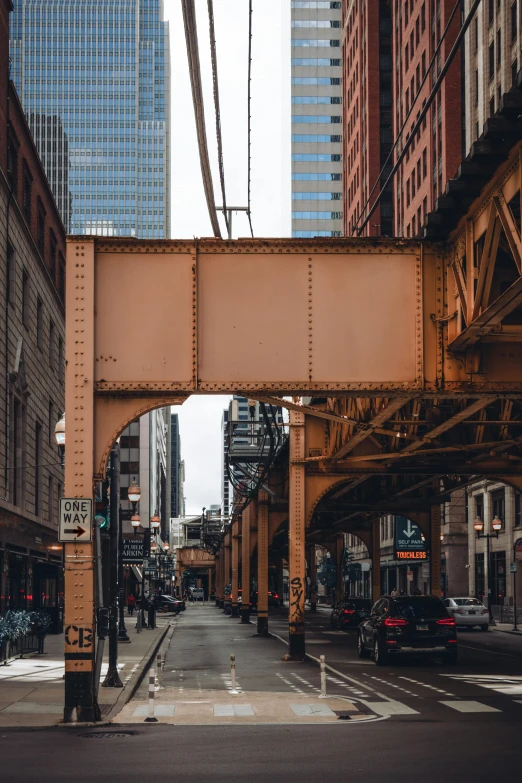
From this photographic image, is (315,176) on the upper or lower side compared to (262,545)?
upper

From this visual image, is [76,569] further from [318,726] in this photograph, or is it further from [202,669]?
[202,669]

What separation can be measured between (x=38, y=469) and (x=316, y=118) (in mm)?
134959

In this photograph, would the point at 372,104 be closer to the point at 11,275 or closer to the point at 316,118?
the point at 11,275

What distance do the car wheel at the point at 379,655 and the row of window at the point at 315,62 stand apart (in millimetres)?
152649

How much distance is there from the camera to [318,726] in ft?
52.5

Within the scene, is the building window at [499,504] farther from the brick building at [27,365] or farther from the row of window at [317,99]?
the row of window at [317,99]

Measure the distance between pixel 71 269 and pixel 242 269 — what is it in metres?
2.71

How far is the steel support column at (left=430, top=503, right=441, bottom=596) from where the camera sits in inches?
1647

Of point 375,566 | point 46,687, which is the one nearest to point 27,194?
point 375,566

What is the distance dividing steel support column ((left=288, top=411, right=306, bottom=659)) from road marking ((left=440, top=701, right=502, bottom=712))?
999cm

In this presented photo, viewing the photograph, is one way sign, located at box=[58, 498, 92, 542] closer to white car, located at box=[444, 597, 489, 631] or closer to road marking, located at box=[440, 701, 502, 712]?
road marking, located at box=[440, 701, 502, 712]

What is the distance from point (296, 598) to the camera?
29.4 m

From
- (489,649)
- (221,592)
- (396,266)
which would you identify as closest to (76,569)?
(396,266)

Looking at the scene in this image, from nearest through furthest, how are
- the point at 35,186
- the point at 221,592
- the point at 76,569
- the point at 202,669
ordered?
the point at 76,569 < the point at 202,669 < the point at 35,186 < the point at 221,592
